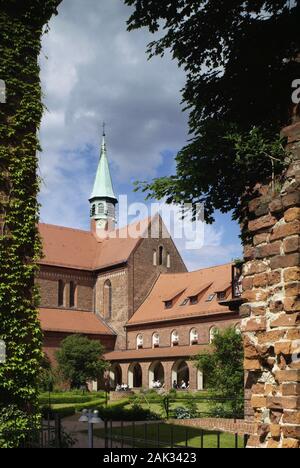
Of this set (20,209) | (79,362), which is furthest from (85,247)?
(20,209)

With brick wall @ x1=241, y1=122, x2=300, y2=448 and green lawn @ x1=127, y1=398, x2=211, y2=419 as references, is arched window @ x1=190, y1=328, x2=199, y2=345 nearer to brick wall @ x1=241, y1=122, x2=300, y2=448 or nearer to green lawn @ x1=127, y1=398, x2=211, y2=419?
green lawn @ x1=127, y1=398, x2=211, y2=419

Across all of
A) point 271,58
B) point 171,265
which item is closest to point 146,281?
point 171,265

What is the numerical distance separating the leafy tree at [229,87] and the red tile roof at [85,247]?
135 ft

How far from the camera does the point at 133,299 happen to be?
5112 cm

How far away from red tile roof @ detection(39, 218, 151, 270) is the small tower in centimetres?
683

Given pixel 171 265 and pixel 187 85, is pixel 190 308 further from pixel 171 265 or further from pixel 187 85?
pixel 187 85

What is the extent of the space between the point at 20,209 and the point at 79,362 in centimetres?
3291

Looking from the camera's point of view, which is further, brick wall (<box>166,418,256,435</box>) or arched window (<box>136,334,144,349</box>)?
arched window (<box>136,334,144,349</box>)

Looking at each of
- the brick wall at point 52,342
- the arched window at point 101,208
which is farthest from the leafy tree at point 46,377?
the arched window at point 101,208

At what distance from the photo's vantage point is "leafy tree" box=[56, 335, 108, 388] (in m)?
41.5

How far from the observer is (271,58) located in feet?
24.7

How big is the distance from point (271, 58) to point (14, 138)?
5971 millimetres

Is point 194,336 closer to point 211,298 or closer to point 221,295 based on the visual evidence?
point 211,298

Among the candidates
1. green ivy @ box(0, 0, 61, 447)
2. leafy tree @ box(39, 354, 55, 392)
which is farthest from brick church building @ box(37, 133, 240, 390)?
green ivy @ box(0, 0, 61, 447)
